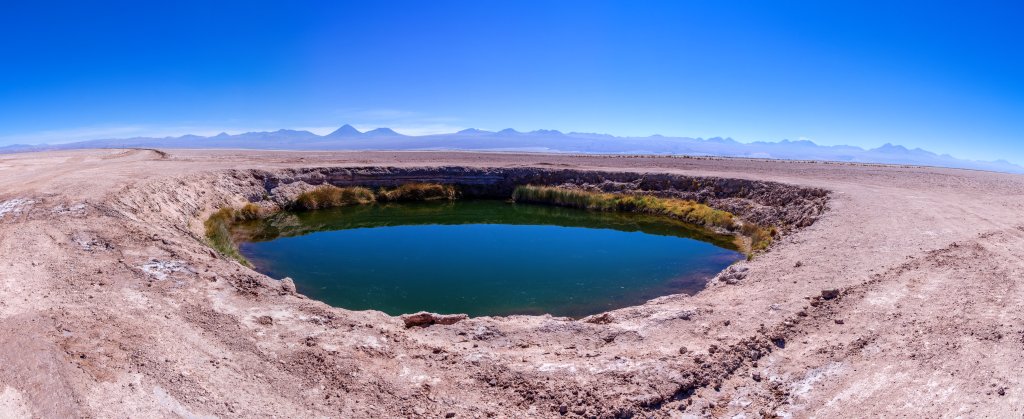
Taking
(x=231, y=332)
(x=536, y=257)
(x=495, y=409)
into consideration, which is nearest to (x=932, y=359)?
(x=495, y=409)

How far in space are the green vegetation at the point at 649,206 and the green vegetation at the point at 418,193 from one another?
183 inches

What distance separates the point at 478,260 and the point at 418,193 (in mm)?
16617

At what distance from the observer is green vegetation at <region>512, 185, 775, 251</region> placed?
23719 millimetres

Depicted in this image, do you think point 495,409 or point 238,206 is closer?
point 495,409

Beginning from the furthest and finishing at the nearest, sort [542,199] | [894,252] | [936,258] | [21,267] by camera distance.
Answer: [542,199]
[894,252]
[936,258]
[21,267]

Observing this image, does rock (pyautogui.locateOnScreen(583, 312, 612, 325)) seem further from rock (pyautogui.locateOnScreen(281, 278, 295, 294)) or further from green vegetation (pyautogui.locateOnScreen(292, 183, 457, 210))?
green vegetation (pyautogui.locateOnScreen(292, 183, 457, 210))

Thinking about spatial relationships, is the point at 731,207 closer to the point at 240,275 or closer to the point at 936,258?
the point at 936,258

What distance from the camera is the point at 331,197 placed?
3222cm

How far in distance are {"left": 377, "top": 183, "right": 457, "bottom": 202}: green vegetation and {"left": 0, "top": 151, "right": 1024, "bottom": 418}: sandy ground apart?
72.0ft

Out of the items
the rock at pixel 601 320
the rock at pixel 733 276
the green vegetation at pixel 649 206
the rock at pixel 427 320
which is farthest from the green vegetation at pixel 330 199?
the rock at pixel 733 276

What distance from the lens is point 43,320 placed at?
299 inches

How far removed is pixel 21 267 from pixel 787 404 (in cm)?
1302

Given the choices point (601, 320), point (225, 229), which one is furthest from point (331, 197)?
point (601, 320)

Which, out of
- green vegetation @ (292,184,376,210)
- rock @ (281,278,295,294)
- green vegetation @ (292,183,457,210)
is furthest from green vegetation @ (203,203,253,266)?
rock @ (281,278,295,294)
